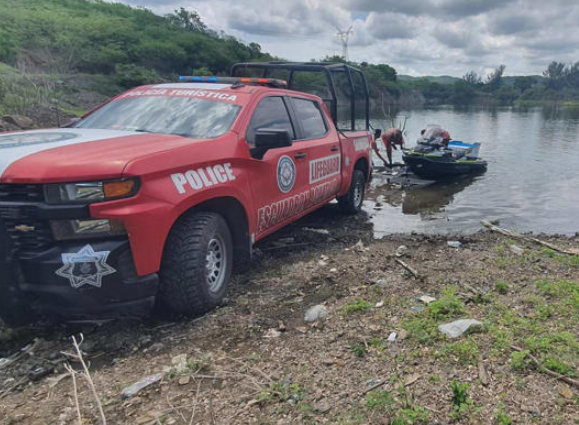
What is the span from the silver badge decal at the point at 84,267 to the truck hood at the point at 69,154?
0.46 m

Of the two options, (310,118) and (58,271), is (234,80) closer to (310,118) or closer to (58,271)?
(310,118)

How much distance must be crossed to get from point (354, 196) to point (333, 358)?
4819 mm

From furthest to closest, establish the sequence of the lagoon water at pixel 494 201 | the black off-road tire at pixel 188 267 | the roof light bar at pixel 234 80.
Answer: the lagoon water at pixel 494 201 → the roof light bar at pixel 234 80 → the black off-road tire at pixel 188 267

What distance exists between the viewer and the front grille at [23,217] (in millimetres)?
2822

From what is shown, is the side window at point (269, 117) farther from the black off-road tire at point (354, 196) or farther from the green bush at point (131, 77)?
the green bush at point (131, 77)

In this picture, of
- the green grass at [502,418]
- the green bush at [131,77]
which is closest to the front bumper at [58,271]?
the green grass at [502,418]

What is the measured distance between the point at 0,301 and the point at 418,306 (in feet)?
9.64

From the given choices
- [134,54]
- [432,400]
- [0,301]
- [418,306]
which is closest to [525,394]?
[432,400]

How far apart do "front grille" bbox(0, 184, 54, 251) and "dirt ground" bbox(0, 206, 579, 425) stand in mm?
801

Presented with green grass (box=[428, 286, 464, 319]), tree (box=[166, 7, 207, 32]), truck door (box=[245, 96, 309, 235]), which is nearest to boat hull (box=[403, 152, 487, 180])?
truck door (box=[245, 96, 309, 235])

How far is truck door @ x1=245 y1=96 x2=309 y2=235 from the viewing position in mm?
4316

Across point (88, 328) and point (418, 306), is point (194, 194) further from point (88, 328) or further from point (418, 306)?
point (418, 306)

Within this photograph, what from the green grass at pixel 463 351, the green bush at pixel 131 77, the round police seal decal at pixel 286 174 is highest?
the green bush at pixel 131 77

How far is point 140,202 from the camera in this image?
9.71 feet
